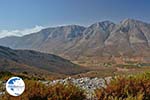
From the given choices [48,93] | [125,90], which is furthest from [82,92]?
[48,93]

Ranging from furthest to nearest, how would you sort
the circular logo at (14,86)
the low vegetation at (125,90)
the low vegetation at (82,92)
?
1. the low vegetation at (125,90)
2. the low vegetation at (82,92)
3. the circular logo at (14,86)

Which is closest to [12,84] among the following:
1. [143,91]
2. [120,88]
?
[120,88]

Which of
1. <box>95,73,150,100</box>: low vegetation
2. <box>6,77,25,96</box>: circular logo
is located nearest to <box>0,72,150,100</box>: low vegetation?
<box>95,73,150,100</box>: low vegetation

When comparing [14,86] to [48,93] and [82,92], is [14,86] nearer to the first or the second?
[48,93]

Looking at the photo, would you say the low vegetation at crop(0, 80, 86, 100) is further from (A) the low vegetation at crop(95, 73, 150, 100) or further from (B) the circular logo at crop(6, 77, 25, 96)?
(B) the circular logo at crop(6, 77, 25, 96)

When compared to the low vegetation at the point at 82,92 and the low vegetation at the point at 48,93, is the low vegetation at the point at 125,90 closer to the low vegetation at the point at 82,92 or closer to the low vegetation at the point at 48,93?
the low vegetation at the point at 82,92

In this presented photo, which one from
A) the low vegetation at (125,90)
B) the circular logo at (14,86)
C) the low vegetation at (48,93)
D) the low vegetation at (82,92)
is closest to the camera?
the circular logo at (14,86)

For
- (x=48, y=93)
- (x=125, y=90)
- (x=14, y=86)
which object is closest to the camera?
(x=14, y=86)

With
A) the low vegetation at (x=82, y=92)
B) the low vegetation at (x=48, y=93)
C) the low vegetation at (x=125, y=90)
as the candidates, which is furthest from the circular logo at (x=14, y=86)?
the low vegetation at (x=125, y=90)

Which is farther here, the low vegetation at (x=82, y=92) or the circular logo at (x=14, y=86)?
the low vegetation at (x=82, y=92)

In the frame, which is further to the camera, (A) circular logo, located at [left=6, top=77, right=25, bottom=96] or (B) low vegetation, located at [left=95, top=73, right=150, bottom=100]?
(B) low vegetation, located at [left=95, top=73, right=150, bottom=100]

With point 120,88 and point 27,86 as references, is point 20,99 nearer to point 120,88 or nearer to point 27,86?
point 27,86
